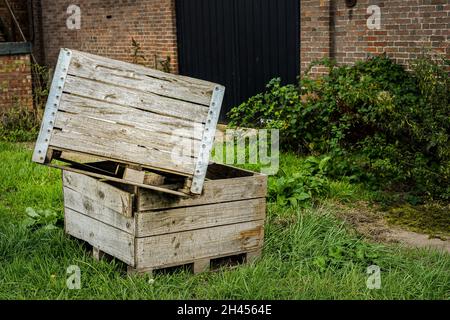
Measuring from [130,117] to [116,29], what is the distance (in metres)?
9.01

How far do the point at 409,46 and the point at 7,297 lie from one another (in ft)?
18.9

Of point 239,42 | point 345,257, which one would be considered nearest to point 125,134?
point 345,257

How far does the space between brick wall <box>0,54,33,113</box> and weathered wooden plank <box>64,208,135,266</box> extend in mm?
6488

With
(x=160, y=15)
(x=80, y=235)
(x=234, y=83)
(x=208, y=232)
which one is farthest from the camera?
(x=160, y=15)

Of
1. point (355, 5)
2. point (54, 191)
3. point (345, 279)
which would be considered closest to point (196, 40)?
point (355, 5)

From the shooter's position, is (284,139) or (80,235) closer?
(80,235)

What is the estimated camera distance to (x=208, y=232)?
4.66m

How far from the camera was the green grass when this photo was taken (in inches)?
165

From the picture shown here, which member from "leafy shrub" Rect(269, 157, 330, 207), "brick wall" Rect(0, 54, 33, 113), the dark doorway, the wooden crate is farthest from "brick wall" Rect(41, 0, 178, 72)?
the wooden crate

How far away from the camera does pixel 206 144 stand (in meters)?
4.27

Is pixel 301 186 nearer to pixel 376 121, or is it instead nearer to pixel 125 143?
pixel 376 121

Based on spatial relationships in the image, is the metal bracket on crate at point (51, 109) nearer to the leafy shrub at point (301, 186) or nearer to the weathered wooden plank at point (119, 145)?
the weathered wooden plank at point (119, 145)

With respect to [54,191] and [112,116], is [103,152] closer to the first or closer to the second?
[112,116]

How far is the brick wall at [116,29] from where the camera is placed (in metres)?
11.8
